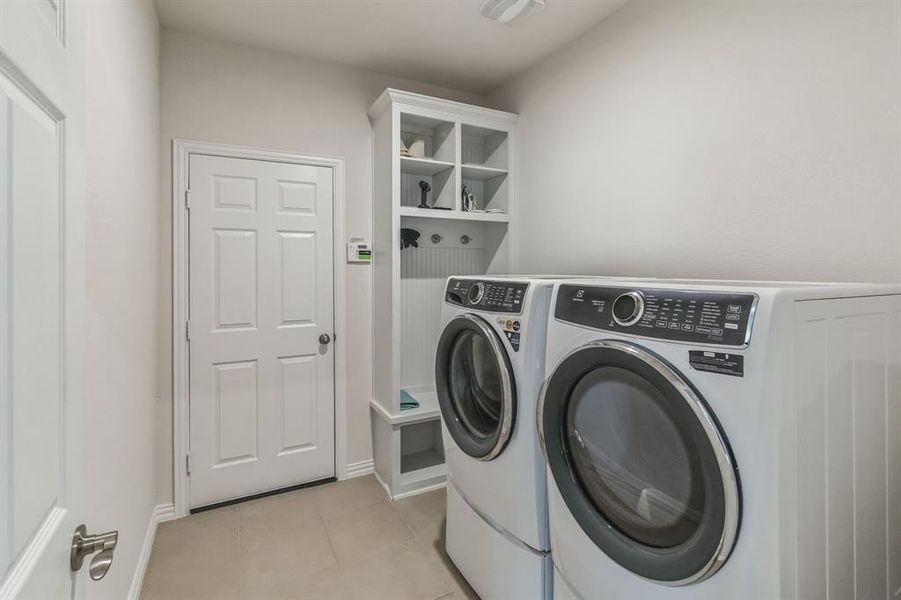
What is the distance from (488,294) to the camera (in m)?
1.70

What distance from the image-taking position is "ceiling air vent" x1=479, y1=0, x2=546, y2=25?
2.08 meters

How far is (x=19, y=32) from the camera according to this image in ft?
1.57

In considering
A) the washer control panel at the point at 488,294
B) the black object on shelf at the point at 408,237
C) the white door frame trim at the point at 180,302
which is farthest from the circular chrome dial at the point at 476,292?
the white door frame trim at the point at 180,302

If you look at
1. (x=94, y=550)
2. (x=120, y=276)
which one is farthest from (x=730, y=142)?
(x=120, y=276)

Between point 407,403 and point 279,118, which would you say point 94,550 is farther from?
point 279,118

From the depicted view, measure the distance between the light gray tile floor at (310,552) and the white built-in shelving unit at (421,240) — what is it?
0.32 metres

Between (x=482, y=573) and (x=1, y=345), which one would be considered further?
(x=482, y=573)

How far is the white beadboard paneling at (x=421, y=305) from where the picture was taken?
3.00 metres

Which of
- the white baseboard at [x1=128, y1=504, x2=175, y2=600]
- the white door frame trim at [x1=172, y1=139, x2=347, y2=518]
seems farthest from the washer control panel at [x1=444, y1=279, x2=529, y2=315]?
the white baseboard at [x1=128, y1=504, x2=175, y2=600]

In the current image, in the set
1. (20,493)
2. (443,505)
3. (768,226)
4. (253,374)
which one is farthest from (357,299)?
(20,493)

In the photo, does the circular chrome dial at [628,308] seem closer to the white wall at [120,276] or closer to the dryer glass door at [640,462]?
the dryer glass door at [640,462]

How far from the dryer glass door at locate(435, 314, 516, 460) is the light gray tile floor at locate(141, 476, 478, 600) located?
2.34 feet

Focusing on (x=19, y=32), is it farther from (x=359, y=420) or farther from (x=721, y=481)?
(x=359, y=420)

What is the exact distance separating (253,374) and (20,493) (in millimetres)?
2224
